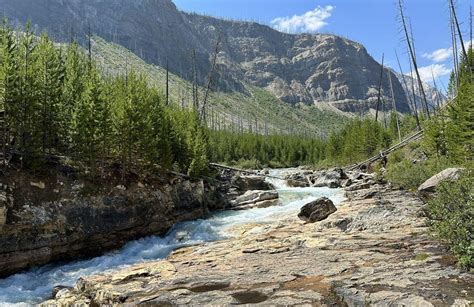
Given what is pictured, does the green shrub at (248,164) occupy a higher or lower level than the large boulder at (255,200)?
higher

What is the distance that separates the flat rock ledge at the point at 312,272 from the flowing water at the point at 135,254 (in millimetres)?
2220

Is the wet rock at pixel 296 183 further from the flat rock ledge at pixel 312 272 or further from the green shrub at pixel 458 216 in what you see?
the green shrub at pixel 458 216

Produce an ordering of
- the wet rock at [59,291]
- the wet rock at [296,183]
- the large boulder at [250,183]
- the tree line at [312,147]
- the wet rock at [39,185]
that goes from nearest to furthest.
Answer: the wet rock at [59,291], the wet rock at [39,185], the large boulder at [250,183], the wet rock at [296,183], the tree line at [312,147]

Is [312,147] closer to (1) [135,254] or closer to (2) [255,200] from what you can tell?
(2) [255,200]

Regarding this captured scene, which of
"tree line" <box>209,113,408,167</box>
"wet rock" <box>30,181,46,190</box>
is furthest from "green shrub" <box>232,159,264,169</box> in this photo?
"wet rock" <box>30,181,46,190</box>

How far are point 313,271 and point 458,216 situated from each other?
528cm

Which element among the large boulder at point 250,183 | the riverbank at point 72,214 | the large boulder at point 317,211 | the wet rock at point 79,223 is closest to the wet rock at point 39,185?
the riverbank at point 72,214

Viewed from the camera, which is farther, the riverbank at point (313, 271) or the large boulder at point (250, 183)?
the large boulder at point (250, 183)

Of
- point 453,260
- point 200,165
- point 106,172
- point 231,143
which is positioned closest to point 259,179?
point 200,165

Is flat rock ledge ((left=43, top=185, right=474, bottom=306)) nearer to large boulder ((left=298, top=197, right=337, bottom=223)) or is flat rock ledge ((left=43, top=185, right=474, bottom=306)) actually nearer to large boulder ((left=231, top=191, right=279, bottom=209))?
large boulder ((left=298, top=197, right=337, bottom=223))

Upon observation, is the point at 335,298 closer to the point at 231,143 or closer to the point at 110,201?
the point at 110,201

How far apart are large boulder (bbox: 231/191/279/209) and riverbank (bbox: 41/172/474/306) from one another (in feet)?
39.2

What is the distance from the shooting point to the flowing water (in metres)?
17.5

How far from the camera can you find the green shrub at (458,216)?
12352 mm
